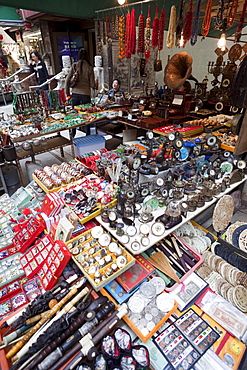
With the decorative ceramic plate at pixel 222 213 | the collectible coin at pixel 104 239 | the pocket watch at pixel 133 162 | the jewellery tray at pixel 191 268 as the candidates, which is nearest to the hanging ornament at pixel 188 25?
the pocket watch at pixel 133 162

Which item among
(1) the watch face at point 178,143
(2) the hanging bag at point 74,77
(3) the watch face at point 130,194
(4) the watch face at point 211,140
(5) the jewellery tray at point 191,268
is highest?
(2) the hanging bag at point 74,77

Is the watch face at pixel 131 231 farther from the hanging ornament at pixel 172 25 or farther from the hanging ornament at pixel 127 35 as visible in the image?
the hanging ornament at pixel 127 35

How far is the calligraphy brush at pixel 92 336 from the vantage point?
1.40m

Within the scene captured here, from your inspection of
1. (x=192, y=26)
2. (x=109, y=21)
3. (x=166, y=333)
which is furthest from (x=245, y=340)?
(x=109, y=21)

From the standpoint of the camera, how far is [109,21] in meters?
5.95

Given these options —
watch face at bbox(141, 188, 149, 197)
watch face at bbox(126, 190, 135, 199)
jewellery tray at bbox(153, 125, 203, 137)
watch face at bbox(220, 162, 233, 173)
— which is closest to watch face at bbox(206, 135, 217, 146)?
watch face at bbox(220, 162, 233, 173)

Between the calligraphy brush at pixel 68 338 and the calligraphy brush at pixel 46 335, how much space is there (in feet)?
0.10

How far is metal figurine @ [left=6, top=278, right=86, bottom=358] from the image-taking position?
1.46 meters

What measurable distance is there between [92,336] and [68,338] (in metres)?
0.16

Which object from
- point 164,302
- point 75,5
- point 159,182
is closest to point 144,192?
point 159,182

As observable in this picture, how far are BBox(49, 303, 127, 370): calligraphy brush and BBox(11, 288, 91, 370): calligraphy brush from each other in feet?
0.46

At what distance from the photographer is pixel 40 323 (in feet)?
5.17

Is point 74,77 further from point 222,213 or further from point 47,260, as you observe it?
point 47,260

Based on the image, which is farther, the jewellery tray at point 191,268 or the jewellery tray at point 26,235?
the jewellery tray at point 26,235
